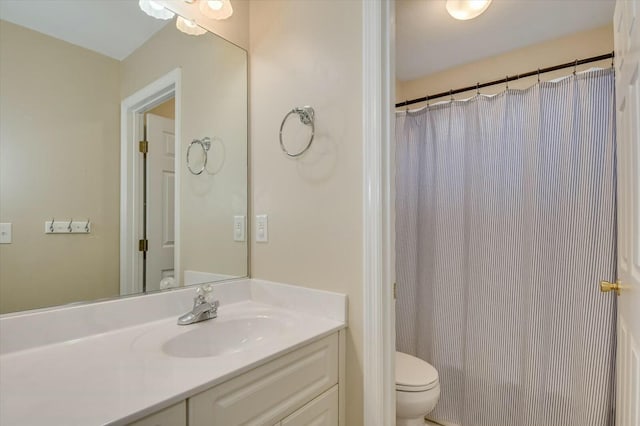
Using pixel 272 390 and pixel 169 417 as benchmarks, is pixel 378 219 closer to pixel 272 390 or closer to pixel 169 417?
pixel 272 390

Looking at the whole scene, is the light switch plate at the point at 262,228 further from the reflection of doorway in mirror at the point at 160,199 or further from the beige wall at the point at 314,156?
the reflection of doorway in mirror at the point at 160,199

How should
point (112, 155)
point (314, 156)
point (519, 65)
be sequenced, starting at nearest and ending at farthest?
point (112, 155) < point (314, 156) < point (519, 65)

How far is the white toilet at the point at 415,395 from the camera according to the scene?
139cm

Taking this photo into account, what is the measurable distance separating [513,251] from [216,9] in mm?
2012

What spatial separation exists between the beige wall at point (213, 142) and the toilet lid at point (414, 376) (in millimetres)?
915

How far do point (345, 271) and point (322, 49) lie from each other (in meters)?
0.87

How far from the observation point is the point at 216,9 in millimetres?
1357

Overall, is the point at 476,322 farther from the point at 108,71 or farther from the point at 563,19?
the point at 108,71

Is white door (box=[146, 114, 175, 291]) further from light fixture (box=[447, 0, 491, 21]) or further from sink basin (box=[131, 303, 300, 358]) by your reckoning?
light fixture (box=[447, 0, 491, 21])

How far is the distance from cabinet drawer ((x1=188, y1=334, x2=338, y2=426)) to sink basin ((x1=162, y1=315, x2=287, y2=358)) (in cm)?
15

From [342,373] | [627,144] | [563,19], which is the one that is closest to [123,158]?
[342,373]

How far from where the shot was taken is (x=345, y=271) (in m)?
1.10

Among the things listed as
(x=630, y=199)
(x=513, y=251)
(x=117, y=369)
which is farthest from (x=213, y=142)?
(x=513, y=251)

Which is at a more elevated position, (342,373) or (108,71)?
(108,71)
